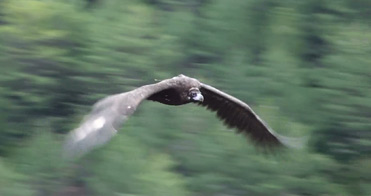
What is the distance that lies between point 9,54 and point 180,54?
230 cm


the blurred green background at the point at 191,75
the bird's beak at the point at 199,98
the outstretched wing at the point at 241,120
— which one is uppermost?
the blurred green background at the point at 191,75

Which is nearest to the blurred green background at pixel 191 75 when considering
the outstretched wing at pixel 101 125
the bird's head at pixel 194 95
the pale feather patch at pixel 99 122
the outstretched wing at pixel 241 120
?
the outstretched wing at pixel 241 120

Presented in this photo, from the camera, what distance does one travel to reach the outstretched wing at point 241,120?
1002cm

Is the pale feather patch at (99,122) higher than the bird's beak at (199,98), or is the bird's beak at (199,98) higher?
the bird's beak at (199,98)

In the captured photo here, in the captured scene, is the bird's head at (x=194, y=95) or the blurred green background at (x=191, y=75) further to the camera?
the blurred green background at (x=191, y=75)

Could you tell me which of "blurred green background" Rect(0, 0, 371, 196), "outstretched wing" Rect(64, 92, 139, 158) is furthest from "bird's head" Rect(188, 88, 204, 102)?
"blurred green background" Rect(0, 0, 371, 196)

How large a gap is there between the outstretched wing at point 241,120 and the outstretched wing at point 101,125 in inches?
59.8

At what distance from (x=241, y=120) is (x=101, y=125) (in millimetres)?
2234

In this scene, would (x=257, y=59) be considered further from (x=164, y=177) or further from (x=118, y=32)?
(x=164, y=177)

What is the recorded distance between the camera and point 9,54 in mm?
14727

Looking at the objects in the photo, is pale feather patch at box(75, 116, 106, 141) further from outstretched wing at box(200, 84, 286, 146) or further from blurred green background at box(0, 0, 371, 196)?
blurred green background at box(0, 0, 371, 196)

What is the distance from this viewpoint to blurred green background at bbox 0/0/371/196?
44.1 ft

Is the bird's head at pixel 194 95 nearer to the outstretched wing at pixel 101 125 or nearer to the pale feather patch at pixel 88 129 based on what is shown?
the outstretched wing at pixel 101 125

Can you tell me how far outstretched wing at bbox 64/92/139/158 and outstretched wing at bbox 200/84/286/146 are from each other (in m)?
1.52
